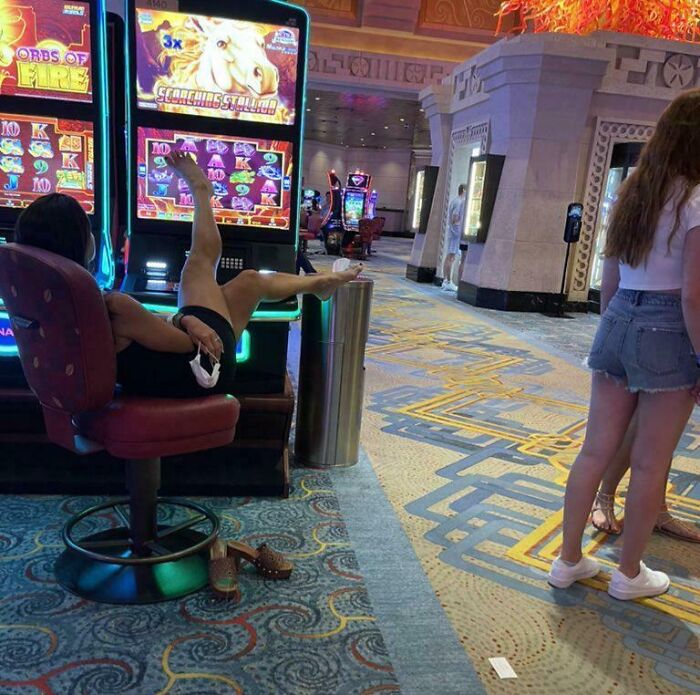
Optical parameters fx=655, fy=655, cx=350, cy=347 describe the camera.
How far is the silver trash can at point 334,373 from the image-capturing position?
296cm

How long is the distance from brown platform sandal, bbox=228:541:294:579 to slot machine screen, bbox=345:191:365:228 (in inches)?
521

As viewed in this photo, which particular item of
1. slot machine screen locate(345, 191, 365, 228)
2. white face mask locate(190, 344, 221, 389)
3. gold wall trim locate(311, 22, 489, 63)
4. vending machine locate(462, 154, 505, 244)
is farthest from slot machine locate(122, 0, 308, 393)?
slot machine screen locate(345, 191, 365, 228)

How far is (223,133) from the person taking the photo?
2.56 meters

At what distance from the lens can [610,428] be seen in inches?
79.9

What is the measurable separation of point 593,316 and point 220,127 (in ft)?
22.6

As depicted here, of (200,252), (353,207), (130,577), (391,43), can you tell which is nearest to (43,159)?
(200,252)

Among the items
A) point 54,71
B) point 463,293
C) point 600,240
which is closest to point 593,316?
point 600,240

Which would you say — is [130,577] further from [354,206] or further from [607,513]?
[354,206]

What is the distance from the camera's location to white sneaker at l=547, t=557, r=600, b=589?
215cm

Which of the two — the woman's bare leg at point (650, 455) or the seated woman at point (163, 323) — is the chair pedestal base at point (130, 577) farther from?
the woman's bare leg at point (650, 455)

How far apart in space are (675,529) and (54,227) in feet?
8.04

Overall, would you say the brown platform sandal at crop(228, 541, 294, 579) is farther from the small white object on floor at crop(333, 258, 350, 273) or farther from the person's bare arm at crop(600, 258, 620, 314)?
the person's bare arm at crop(600, 258, 620, 314)

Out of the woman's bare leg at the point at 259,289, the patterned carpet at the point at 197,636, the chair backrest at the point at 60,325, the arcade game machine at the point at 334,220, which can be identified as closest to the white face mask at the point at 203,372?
the chair backrest at the point at 60,325

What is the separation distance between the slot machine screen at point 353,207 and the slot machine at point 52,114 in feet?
41.0
